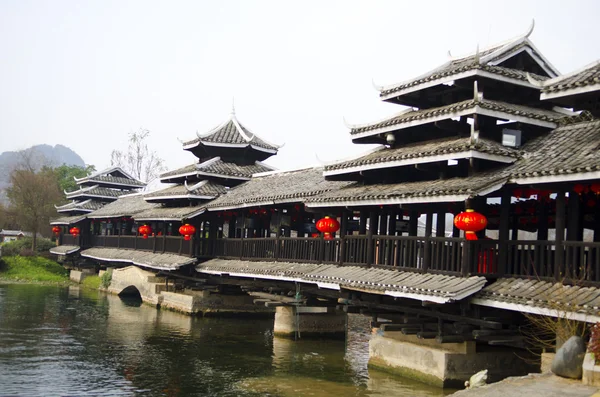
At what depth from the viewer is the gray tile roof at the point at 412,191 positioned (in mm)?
11859

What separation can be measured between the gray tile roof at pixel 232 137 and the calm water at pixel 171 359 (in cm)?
737

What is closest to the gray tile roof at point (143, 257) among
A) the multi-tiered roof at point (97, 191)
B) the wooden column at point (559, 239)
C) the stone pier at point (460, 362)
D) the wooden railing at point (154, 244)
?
the wooden railing at point (154, 244)

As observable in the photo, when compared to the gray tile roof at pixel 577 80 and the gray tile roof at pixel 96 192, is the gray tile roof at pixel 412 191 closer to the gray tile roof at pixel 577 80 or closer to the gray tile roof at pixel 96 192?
the gray tile roof at pixel 577 80

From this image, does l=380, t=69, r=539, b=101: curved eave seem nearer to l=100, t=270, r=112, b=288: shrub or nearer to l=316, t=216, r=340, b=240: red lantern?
l=316, t=216, r=340, b=240: red lantern

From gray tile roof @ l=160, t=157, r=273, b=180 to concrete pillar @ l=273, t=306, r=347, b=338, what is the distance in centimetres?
818

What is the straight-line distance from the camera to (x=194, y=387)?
1383 cm

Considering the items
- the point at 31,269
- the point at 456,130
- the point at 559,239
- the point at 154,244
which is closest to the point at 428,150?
the point at 456,130

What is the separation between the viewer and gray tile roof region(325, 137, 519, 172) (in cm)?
1259

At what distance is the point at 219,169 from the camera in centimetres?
2697

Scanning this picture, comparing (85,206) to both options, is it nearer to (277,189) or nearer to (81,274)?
(81,274)

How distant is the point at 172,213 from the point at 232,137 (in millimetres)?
4516

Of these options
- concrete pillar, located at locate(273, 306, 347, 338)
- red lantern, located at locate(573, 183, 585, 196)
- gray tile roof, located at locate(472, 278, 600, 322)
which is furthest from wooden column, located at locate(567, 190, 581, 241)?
concrete pillar, located at locate(273, 306, 347, 338)

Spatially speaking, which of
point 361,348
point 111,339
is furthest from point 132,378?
point 361,348

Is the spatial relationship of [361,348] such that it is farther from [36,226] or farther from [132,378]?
[36,226]
